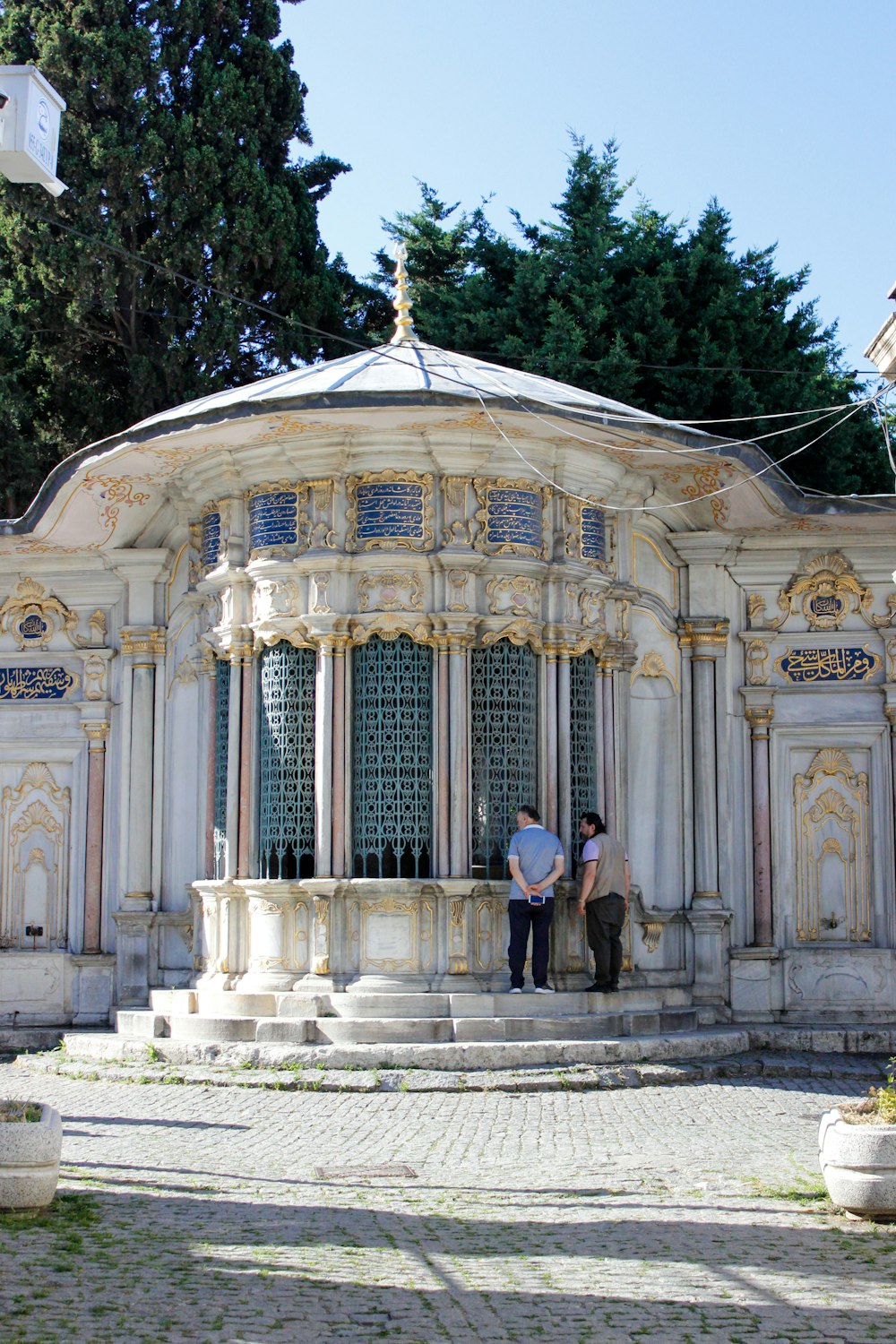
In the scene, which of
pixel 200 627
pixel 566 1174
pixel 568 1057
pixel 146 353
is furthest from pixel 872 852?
pixel 146 353

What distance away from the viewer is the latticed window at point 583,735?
14.5 m

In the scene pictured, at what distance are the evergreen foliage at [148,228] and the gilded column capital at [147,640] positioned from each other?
7.41 m

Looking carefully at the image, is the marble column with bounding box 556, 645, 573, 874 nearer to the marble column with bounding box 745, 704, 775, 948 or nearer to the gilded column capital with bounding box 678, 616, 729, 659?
the gilded column capital with bounding box 678, 616, 729, 659

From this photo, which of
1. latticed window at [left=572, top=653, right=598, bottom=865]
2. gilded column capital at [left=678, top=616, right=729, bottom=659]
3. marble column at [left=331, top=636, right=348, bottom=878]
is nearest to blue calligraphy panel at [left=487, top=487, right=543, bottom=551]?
latticed window at [left=572, top=653, right=598, bottom=865]

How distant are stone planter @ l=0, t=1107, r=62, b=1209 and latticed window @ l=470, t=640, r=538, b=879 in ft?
22.3

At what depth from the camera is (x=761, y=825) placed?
15609 mm

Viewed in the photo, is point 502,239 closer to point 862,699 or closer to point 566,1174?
point 862,699

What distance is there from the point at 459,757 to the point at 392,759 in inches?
21.4

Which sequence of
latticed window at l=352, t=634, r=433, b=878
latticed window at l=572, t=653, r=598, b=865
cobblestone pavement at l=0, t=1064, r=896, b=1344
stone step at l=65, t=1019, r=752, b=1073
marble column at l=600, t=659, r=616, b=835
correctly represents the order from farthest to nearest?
marble column at l=600, t=659, r=616, b=835, latticed window at l=572, t=653, r=598, b=865, latticed window at l=352, t=634, r=433, b=878, stone step at l=65, t=1019, r=752, b=1073, cobblestone pavement at l=0, t=1064, r=896, b=1344

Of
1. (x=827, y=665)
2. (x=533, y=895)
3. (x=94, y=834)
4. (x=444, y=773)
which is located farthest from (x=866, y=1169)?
(x=94, y=834)

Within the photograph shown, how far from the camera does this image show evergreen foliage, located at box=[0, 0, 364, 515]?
2195 centimetres

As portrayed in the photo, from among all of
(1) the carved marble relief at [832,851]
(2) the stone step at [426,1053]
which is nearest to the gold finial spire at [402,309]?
(1) the carved marble relief at [832,851]

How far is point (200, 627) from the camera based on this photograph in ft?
50.1

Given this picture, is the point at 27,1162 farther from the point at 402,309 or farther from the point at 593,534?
the point at 402,309
